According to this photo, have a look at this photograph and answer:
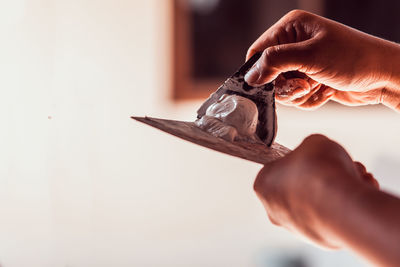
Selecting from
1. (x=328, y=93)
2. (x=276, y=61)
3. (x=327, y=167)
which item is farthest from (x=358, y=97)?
(x=327, y=167)

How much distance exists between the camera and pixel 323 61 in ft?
2.14

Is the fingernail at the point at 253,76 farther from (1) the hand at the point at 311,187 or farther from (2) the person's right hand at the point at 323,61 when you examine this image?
(1) the hand at the point at 311,187

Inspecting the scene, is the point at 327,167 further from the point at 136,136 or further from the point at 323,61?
the point at 136,136

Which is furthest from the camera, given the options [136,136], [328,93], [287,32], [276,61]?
[136,136]

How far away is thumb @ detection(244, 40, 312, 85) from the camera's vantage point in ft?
2.01

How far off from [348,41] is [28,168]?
2.09 ft

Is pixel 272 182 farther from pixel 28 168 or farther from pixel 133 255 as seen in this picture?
pixel 133 255

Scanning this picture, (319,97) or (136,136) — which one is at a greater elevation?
(319,97)

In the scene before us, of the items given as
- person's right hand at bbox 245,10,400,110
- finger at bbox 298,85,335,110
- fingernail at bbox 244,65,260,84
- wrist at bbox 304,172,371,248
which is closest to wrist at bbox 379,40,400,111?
person's right hand at bbox 245,10,400,110

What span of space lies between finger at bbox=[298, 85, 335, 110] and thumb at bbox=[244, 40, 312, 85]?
0.65 feet

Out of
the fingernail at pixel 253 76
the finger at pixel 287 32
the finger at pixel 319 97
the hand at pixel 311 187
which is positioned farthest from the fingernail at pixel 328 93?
the hand at pixel 311 187

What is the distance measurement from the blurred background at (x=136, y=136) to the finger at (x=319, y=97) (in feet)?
1.54

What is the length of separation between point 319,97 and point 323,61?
183mm

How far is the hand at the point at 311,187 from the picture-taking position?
1.24 feet
